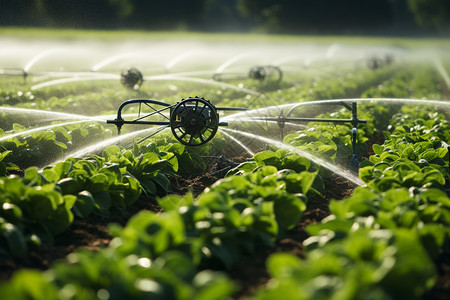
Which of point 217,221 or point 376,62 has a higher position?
point 376,62

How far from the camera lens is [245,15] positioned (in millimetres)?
101062

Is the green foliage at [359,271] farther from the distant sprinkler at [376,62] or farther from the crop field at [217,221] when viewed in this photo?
the distant sprinkler at [376,62]

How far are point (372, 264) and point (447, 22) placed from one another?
11448cm

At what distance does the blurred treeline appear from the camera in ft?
185

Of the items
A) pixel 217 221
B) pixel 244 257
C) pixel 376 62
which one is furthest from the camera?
pixel 376 62

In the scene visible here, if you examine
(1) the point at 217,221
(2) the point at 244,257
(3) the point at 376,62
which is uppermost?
(3) the point at 376,62

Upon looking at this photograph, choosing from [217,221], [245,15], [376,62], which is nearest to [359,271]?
[217,221]

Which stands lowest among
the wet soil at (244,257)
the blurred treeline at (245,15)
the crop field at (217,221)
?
the wet soil at (244,257)

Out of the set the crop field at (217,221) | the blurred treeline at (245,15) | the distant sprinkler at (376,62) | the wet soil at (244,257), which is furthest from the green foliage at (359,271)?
the blurred treeline at (245,15)

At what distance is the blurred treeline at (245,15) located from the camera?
185 feet

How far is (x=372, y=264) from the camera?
2949mm

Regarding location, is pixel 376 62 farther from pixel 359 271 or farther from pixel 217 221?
pixel 359 271

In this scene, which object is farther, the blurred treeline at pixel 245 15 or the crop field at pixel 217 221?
the blurred treeline at pixel 245 15

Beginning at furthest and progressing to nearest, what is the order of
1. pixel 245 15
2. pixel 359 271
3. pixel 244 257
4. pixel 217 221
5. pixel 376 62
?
pixel 245 15 → pixel 376 62 → pixel 244 257 → pixel 217 221 → pixel 359 271
